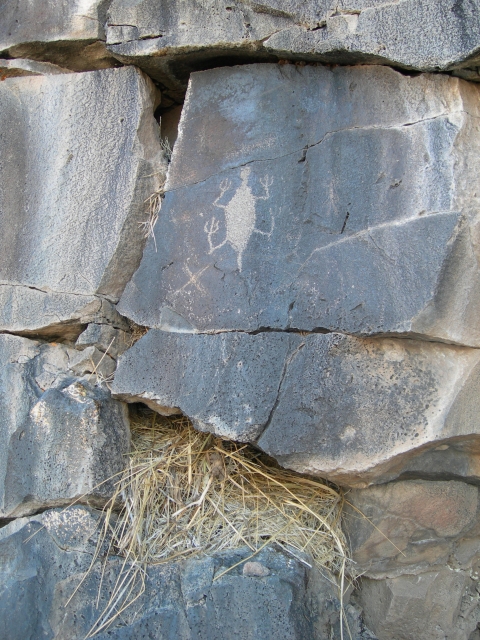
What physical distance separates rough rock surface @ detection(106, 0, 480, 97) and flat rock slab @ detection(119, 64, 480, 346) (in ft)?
0.27

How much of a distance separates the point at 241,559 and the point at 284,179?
1.37m

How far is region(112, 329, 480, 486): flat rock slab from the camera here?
2.12m

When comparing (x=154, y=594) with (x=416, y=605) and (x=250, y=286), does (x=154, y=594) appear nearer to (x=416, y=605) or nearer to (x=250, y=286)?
(x=416, y=605)

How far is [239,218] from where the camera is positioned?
2.46 m

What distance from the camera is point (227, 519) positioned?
2.46 m

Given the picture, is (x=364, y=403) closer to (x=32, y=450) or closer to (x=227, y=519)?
(x=227, y=519)

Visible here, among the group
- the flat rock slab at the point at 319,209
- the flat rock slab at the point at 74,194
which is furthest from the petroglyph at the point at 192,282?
the flat rock slab at the point at 74,194

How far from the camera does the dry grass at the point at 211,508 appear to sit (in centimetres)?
241

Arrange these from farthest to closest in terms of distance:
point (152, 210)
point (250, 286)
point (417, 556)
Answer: point (152, 210) → point (417, 556) → point (250, 286)

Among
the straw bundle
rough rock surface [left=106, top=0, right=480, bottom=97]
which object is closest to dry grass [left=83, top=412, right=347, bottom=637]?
the straw bundle

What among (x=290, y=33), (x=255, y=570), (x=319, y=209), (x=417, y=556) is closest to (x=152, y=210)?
(x=319, y=209)

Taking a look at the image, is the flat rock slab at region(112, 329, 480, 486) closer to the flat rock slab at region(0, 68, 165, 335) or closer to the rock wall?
the rock wall

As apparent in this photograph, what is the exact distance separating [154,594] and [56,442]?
0.67m

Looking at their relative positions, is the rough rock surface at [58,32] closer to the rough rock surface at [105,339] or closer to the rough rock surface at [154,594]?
the rough rock surface at [105,339]
